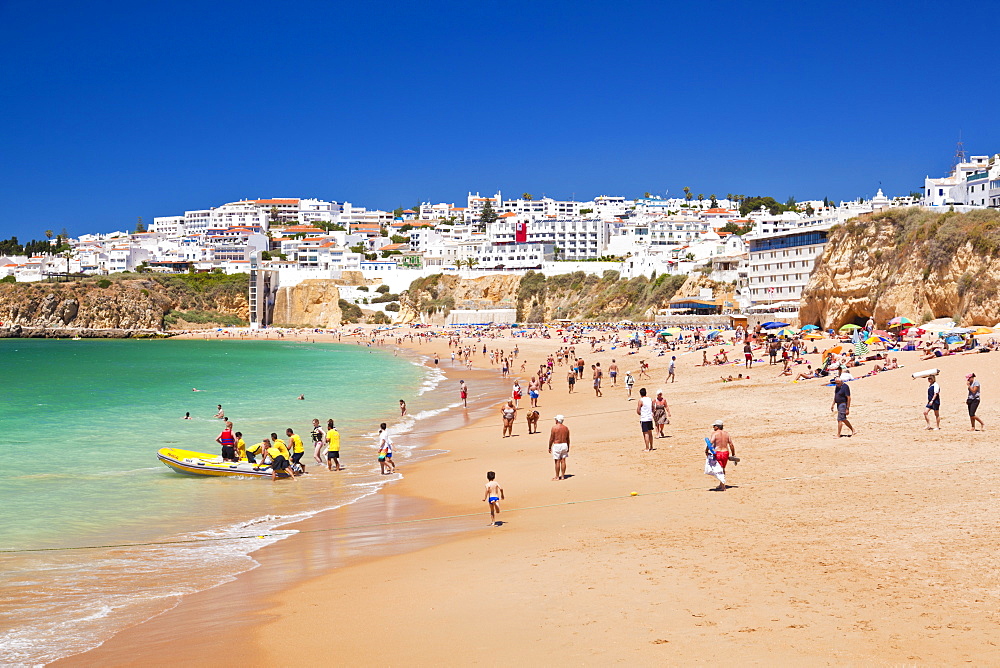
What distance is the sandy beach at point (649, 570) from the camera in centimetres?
541

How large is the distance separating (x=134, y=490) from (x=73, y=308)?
9138 centimetres

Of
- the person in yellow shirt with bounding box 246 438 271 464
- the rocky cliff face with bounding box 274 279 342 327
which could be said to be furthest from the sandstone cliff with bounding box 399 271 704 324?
the person in yellow shirt with bounding box 246 438 271 464

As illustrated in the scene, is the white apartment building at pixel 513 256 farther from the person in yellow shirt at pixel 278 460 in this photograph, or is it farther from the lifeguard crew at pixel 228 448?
the person in yellow shirt at pixel 278 460

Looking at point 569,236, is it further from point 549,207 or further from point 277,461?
point 277,461

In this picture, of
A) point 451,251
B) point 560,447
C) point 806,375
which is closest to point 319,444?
point 560,447

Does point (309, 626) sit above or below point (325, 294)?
below

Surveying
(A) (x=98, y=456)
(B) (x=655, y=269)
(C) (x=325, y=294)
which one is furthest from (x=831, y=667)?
(C) (x=325, y=294)

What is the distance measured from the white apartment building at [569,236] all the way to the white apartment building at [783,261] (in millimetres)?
43542

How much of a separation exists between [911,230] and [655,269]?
128ft

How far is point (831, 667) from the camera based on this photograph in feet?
15.5

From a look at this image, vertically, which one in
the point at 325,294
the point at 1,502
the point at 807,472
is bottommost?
the point at 1,502

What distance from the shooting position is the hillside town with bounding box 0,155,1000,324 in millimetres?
59656

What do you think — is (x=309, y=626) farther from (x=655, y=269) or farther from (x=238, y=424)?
(x=655, y=269)

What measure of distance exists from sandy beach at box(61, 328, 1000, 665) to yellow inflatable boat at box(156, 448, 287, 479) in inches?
110
